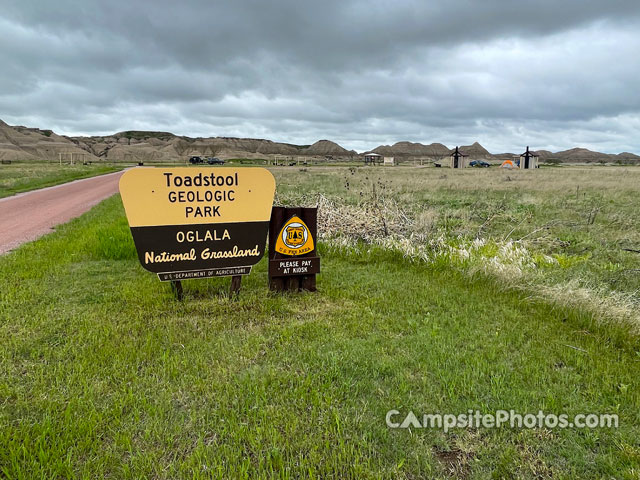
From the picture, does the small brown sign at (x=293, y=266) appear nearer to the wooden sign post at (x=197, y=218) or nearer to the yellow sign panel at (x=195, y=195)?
the wooden sign post at (x=197, y=218)

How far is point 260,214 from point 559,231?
782 centimetres

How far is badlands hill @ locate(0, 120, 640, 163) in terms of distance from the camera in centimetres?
11831

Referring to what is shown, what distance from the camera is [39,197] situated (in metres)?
17.0

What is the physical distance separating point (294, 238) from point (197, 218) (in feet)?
4.25

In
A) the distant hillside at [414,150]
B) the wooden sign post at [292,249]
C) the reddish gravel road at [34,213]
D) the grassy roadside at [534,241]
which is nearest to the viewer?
the grassy roadside at [534,241]

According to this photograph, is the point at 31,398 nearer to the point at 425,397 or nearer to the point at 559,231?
the point at 425,397

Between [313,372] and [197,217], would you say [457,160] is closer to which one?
[197,217]

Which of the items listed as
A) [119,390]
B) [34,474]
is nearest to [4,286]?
[119,390]

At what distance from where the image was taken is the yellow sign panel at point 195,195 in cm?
451

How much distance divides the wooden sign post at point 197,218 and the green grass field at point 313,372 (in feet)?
1.62

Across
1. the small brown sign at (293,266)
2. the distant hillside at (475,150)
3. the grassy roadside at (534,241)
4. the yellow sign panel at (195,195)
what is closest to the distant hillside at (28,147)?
the grassy roadside at (534,241)

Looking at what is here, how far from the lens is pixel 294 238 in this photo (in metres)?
5.38

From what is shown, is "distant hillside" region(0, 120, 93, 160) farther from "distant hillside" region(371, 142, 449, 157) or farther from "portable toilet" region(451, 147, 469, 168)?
"distant hillside" region(371, 142, 449, 157)

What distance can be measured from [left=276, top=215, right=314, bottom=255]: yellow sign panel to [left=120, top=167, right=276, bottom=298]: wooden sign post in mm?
258
